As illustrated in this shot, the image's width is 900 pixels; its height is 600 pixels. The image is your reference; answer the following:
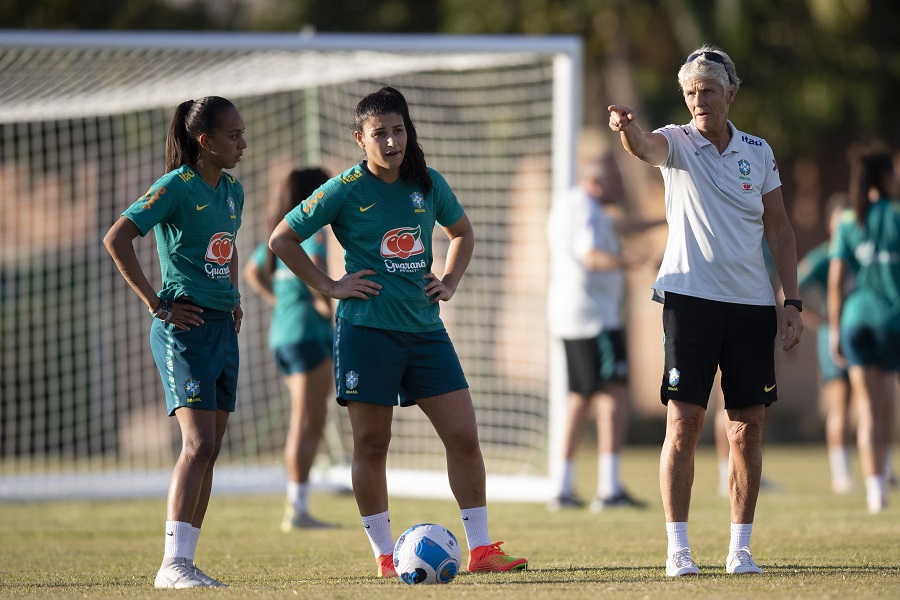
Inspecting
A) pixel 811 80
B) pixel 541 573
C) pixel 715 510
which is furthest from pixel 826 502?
pixel 811 80

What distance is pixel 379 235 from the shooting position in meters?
5.95

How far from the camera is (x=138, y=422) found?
16.2 metres

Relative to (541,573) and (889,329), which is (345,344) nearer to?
(541,573)

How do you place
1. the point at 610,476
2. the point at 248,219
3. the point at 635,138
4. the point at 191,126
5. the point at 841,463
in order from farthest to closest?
the point at 248,219
the point at 841,463
the point at 610,476
the point at 191,126
the point at 635,138

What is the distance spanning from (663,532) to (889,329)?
8.52 ft

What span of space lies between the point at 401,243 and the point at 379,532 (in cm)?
134

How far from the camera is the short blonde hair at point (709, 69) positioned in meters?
5.65

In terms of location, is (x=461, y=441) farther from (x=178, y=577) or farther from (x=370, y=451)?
(x=178, y=577)

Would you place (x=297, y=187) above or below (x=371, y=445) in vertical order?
above

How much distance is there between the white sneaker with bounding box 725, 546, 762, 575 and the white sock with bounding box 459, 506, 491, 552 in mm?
1117

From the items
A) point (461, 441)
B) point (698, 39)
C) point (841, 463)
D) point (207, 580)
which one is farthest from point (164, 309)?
point (698, 39)

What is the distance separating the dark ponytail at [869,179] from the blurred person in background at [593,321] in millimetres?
1712

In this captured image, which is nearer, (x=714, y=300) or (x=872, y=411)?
(x=714, y=300)

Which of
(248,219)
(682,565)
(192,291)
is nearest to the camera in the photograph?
(682,565)
